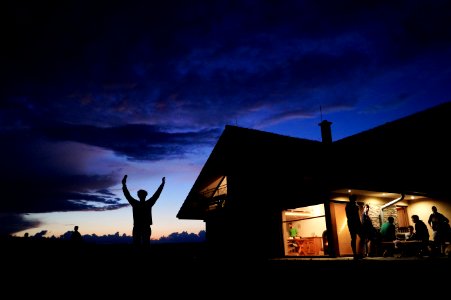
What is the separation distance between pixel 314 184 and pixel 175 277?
736cm

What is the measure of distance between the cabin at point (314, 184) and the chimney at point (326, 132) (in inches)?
36.9

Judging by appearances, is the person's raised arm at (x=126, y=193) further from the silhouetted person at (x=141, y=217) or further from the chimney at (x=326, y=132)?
the chimney at (x=326, y=132)

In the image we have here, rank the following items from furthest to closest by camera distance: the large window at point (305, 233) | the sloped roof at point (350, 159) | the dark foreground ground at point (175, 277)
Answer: the large window at point (305, 233), the sloped roof at point (350, 159), the dark foreground ground at point (175, 277)

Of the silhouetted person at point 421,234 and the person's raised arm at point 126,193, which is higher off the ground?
the person's raised arm at point 126,193

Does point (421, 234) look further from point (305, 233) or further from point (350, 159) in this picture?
point (305, 233)

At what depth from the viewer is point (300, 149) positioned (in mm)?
15352

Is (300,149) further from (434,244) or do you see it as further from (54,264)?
(54,264)

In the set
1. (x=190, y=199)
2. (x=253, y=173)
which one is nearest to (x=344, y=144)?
(x=253, y=173)

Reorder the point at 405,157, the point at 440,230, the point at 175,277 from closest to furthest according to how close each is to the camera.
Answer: the point at 175,277
the point at 440,230
the point at 405,157

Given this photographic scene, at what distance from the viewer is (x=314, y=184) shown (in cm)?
1128

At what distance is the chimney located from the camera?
18208 mm

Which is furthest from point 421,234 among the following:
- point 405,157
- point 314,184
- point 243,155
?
point 243,155

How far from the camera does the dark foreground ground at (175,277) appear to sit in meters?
4.63

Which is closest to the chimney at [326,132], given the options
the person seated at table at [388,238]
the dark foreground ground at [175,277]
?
the person seated at table at [388,238]
